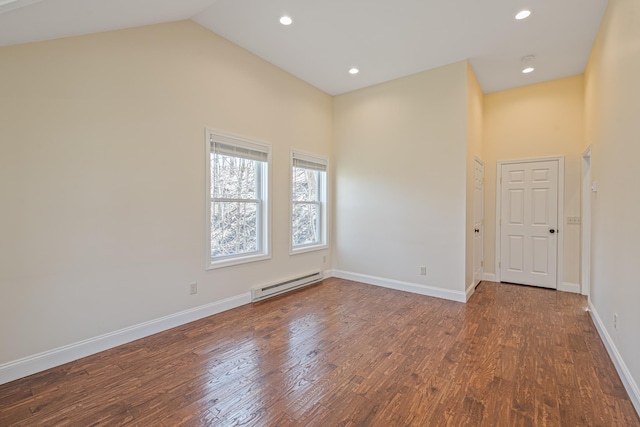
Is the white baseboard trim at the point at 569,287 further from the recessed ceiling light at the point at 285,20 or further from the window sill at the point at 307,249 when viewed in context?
the recessed ceiling light at the point at 285,20

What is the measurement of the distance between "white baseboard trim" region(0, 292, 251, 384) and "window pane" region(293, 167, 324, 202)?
78.8 inches

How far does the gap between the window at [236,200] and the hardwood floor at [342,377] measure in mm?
815

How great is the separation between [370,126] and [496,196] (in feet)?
8.17

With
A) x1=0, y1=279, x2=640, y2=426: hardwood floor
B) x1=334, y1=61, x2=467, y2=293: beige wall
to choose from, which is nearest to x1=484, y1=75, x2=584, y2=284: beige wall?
x1=334, y1=61, x2=467, y2=293: beige wall

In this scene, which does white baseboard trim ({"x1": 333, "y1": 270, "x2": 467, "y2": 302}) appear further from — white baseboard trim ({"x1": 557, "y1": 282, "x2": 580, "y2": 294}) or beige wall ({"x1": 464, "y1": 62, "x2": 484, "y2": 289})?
white baseboard trim ({"x1": 557, "y1": 282, "x2": 580, "y2": 294})

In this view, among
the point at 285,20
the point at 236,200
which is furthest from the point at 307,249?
the point at 285,20

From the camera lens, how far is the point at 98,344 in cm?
256

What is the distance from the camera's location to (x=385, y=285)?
468 centimetres

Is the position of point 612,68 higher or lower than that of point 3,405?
higher

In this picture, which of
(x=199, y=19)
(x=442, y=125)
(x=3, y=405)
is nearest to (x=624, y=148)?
(x=442, y=125)

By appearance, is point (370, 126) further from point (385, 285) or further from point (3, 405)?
point (3, 405)

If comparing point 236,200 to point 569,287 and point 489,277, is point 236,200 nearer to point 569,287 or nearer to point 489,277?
point 489,277

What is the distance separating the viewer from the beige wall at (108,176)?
2.18 meters

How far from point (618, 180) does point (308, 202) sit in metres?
3.66
